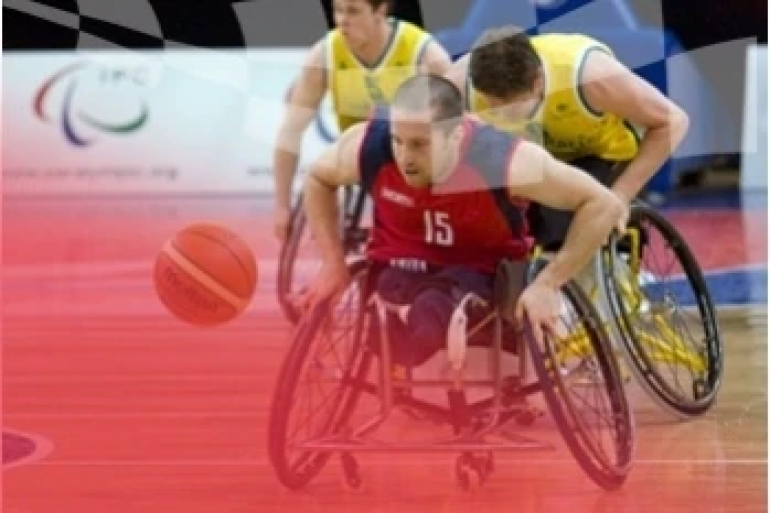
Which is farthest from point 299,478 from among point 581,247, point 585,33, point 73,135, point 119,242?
point 73,135

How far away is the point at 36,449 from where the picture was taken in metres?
2.59

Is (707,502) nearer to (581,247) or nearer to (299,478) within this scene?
(581,247)

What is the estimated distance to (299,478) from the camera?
7.79 feet

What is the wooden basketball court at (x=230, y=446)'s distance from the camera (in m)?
2.32

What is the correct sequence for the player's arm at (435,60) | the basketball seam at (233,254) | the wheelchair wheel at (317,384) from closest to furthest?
1. the wheelchair wheel at (317,384)
2. the basketball seam at (233,254)
3. the player's arm at (435,60)

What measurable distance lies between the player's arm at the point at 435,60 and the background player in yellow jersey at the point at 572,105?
0.06 meters

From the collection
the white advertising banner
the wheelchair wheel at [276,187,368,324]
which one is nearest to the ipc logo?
the white advertising banner

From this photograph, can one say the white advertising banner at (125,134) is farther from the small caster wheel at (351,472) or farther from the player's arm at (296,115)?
the small caster wheel at (351,472)

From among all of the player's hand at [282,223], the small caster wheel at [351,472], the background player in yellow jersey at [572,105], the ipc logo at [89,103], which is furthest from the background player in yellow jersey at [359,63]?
the ipc logo at [89,103]

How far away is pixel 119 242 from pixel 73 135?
1.16 metres

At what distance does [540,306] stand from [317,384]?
310 millimetres

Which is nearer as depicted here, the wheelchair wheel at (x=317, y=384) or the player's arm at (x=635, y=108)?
the wheelchair wheel at (x=317, y=384)

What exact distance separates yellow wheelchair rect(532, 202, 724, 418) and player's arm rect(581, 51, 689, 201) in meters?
0.09

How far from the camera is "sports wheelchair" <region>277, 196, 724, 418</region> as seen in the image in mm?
2699
